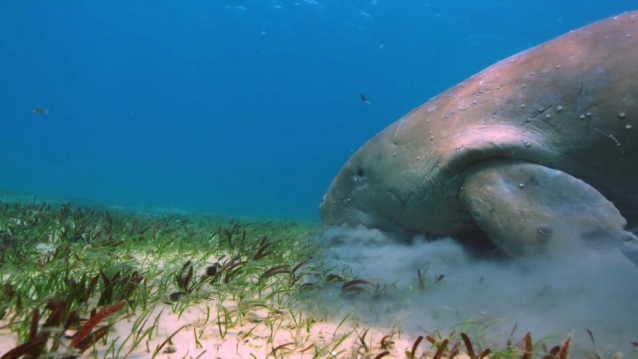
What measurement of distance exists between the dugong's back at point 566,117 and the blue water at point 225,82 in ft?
70.2

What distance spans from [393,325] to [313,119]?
133 m

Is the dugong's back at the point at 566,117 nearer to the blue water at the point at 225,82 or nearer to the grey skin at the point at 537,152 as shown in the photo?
the grey skin at the point at 537,152

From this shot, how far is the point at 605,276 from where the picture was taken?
2.32 m

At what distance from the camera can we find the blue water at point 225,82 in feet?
180

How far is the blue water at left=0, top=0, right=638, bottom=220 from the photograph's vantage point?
180ft

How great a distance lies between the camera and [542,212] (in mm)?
2588

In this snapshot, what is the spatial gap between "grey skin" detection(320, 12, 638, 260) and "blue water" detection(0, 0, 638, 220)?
2104cm

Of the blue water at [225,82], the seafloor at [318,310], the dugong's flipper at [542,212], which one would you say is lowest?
the seafloor at [318,310]

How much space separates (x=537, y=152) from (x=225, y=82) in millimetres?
122757

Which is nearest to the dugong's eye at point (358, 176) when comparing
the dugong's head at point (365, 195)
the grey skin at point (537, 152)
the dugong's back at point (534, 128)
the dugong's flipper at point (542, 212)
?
the dugong's head at point (365, 195)

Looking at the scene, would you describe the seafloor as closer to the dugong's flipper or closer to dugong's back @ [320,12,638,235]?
the dugong's flipper

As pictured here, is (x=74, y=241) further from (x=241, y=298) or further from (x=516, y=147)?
(x=516, y=147)

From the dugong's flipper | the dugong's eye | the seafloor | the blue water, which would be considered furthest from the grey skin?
the blue water

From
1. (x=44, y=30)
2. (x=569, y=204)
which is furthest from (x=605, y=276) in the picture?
(x=44, y=30)
